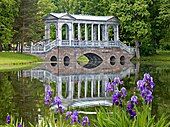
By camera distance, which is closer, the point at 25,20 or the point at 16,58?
the point at 16,58

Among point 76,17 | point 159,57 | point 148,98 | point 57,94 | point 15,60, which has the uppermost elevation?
point 76,17

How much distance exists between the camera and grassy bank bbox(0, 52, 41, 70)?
42941mm

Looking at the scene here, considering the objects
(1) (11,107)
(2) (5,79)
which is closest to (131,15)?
(2) (5,79)

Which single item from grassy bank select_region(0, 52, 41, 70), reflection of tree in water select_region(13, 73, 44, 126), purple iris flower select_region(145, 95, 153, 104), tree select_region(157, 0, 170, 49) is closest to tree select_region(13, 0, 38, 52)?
grassy bank select_region(0, 52, 41, 70)

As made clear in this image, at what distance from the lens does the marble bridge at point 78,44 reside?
5281 cm

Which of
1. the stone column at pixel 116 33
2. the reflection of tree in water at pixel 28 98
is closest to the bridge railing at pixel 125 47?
the stone column at pixel 116 33

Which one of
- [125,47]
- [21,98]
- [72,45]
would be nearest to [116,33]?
[125,47]

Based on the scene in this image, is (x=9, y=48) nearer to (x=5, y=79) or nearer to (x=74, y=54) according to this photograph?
(x=74, y=54)

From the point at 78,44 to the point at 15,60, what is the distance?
1072 centimetres

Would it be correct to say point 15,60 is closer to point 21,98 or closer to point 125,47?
point 125,47

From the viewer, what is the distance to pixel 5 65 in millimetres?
42750

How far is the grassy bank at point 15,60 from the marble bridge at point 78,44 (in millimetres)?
2604

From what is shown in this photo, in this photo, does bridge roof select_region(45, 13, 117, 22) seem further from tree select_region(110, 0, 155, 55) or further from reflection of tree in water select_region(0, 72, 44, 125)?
reflection of tree in water select_region(0, 72, 44, 125)

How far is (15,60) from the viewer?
1815 inches
